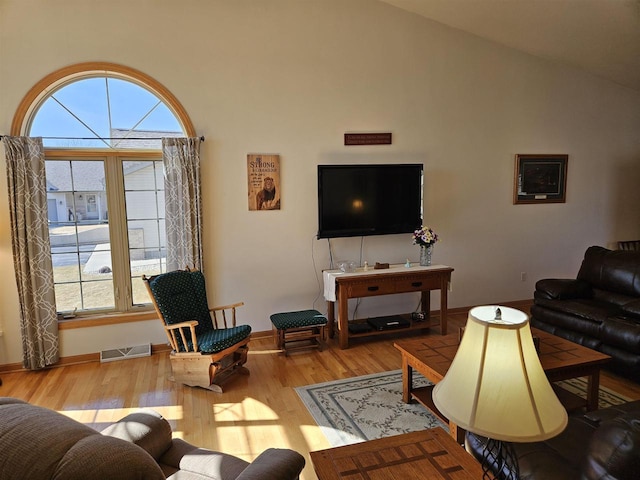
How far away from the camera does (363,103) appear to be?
4.84 meters

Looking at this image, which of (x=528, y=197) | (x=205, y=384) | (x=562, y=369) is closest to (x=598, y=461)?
(x=562, y=369)

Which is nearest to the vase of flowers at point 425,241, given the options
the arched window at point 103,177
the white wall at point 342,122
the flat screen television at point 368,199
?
the flat screen television at point 368,199

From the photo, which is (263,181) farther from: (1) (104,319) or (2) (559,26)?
(2) (559,26)

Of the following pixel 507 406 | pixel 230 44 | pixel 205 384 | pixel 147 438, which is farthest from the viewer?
pixel 230 44

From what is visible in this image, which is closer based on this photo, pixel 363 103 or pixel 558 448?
pixel 558 448

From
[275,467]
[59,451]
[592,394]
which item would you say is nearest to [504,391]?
[275,467]

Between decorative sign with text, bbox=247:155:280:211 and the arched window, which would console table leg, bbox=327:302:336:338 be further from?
the arched window

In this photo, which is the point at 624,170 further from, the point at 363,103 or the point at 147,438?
the point at 147,438

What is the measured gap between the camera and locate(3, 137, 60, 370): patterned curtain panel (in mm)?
3770

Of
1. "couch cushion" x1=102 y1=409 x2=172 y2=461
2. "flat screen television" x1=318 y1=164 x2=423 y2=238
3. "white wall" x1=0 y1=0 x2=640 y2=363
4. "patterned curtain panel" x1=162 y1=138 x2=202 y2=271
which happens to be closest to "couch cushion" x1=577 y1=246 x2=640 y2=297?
"white wall" x1=0 y1=0 x2=640 y2=363

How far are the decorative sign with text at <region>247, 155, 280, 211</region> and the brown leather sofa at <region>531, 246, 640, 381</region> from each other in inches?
119

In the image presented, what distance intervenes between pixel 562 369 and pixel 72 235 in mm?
4380

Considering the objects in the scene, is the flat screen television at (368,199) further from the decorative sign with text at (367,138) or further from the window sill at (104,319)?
the window sill at (104,319)

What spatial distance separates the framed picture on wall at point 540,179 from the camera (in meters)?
5.60
